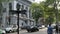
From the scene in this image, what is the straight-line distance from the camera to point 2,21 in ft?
187

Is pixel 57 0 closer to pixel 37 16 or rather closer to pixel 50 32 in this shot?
pixel 50 32

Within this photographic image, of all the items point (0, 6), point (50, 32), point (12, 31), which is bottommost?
point (12, 31)

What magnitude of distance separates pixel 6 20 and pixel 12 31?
15910mm

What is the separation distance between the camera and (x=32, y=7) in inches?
2822

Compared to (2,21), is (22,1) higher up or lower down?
higher up

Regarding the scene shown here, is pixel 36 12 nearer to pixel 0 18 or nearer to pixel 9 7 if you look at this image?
pixel 9 7

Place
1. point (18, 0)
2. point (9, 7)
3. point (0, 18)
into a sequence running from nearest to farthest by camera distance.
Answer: point (0, 18)
point (9, 7)
point (18, 0)

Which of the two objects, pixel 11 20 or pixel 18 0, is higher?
pixel 18 0

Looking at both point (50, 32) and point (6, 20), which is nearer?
point (50, 32)

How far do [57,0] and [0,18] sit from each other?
24.3m

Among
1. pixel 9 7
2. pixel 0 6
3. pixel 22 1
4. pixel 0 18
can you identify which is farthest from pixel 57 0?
pixel 22 1

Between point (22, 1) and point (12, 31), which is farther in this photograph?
point (22, 1)

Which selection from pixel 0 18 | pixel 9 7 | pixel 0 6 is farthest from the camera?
pixel 9 7

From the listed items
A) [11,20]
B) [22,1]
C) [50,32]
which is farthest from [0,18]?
[50,32]
